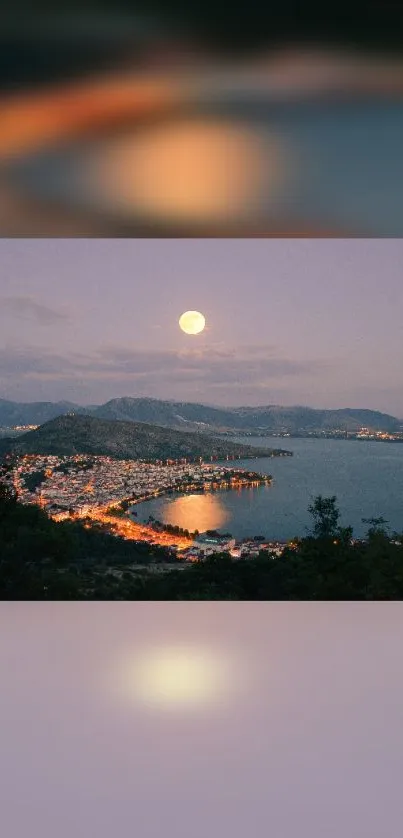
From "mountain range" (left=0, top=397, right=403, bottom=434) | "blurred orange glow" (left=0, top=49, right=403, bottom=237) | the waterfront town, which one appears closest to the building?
the waterfront town

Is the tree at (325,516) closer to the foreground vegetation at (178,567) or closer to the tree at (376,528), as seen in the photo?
the foreground vegetation at (178,567)

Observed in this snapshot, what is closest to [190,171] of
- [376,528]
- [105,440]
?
[105,440]

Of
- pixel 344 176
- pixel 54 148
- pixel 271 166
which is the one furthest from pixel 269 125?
pixel 54 148

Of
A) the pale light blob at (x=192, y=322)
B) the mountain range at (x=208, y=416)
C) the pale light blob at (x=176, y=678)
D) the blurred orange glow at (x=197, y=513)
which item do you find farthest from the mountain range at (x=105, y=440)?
the pale light blob at (x=176, y=678)

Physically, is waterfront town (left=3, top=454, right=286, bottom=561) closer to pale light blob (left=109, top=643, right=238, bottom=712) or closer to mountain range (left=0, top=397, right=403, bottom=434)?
mountain range (left=0, top=397, right=403, bottom=434)

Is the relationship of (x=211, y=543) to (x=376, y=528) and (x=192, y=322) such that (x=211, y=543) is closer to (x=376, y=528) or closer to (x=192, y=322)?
(x=376, y=528)

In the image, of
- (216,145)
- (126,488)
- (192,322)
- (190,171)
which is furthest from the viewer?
(126,488)

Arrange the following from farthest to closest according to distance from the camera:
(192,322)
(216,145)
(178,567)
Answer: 1. (192,322)
2. (178,567)
3. (216,145)

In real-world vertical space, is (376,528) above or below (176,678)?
above
